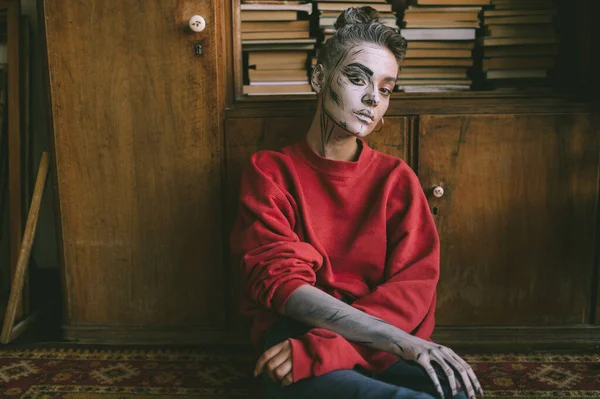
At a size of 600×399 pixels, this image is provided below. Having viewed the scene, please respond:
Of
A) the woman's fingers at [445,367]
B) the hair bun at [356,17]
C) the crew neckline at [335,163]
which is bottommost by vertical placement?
the woman's fingers at [445,367]

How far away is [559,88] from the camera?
196 centimetres

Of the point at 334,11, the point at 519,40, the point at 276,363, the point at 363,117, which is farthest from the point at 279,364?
the point at 519,40

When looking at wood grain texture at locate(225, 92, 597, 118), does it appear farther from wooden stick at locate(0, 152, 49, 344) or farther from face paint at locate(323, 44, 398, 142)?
wooden stick at locate(0, 152, 49, 344)

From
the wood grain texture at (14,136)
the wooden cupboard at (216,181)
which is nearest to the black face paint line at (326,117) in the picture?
the wooden cupboard at (216,181)

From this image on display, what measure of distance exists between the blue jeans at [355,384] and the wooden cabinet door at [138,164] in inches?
27.8

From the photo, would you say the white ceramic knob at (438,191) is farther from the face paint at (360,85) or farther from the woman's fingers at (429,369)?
the woman's fingers at (429,369)

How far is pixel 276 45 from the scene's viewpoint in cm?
199

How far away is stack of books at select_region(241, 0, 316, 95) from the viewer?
196 centimetres

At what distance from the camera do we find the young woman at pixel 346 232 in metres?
1.30

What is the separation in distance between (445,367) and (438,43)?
1323 mm

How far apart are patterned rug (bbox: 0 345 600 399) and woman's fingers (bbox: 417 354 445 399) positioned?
713 millimetres

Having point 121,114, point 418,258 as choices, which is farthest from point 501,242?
point 121,114

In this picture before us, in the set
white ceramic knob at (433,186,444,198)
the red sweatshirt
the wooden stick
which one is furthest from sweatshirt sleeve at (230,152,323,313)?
the wooden stick

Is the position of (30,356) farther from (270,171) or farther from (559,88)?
(559,88)
